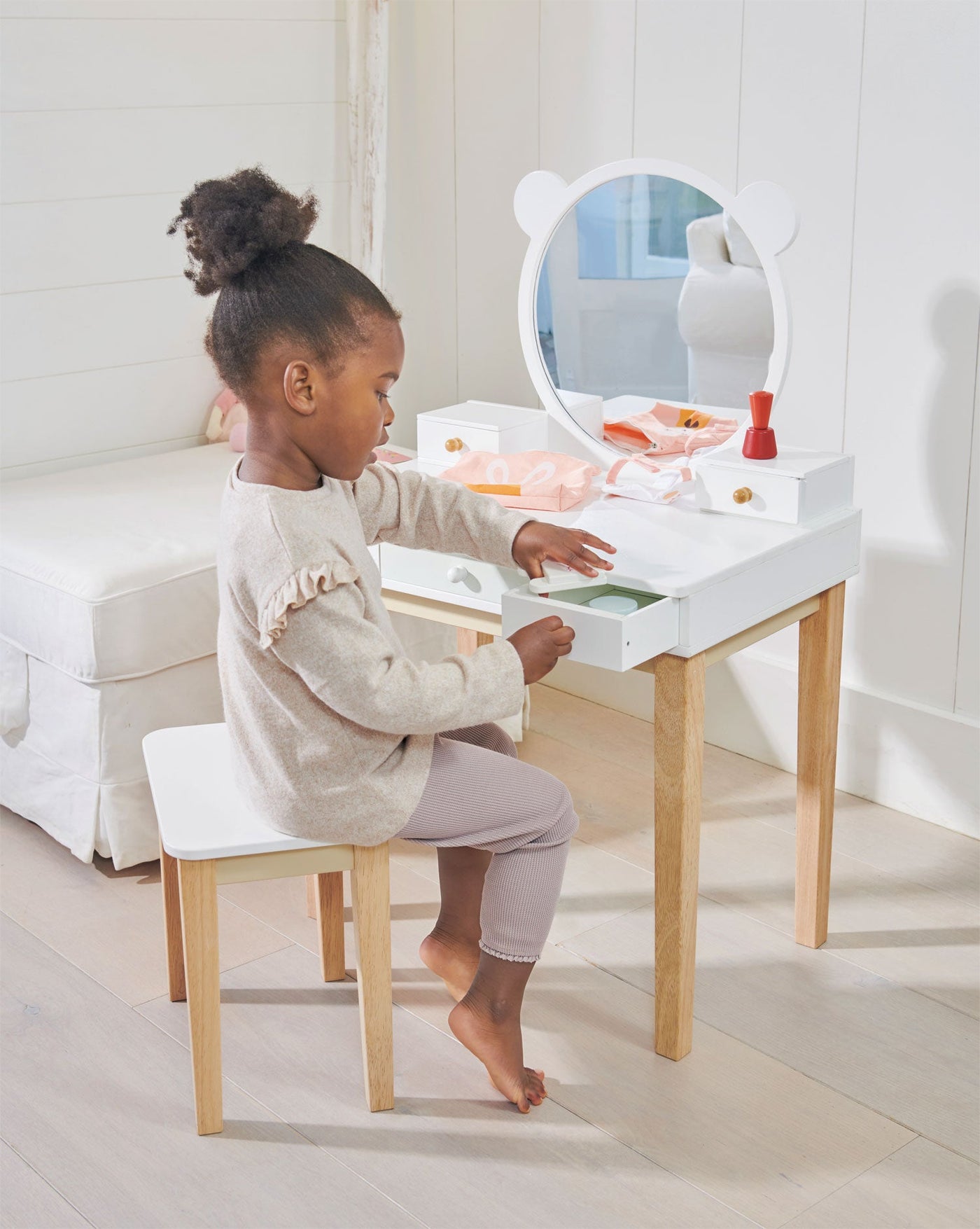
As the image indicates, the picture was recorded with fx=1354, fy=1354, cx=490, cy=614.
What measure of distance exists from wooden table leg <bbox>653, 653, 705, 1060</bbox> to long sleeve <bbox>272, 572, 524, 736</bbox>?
0.23 m

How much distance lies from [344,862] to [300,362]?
0.52 meters

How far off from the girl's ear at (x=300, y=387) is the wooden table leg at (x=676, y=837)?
48 cm

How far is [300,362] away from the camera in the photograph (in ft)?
4.25

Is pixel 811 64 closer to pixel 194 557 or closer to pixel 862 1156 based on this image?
pixel 194 557

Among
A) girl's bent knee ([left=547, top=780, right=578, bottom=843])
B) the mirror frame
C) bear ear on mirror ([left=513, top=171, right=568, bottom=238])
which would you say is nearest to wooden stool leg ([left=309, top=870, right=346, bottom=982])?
girl's bent knee ([left=547, top=780, right=578, bottom=843])

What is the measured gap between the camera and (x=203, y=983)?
143 cm

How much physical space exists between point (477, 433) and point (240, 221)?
720 millimetres

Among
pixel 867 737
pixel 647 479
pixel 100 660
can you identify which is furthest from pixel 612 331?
pixel 100 660

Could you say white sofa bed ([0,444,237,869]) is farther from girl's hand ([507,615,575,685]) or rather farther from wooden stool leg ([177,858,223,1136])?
girl's hand ([507,615,575,685])

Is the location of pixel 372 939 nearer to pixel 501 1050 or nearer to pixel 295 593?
pixel 501 1050

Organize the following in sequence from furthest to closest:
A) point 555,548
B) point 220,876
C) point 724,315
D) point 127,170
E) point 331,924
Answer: point 127,170, point 724,315, point 331,924, point 555,548, point 220,876

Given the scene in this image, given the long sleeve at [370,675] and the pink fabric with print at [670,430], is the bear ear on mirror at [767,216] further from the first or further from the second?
the long sleeve at [370,675]

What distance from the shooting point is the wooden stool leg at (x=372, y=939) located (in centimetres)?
144

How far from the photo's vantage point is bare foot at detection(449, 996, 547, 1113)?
152cm
